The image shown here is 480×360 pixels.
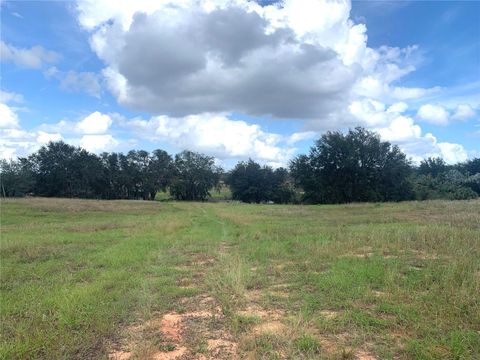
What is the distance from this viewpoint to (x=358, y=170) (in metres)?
67.7

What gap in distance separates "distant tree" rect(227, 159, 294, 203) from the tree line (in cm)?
23

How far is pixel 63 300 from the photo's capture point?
7.60 m

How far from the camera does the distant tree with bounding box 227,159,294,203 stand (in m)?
91.6

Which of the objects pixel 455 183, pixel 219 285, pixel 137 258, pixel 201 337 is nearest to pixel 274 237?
pixel 137 258

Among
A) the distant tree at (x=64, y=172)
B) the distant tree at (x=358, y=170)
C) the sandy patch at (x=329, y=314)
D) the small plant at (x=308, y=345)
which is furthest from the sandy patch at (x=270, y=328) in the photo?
the distant tree at (x=64, y=172)

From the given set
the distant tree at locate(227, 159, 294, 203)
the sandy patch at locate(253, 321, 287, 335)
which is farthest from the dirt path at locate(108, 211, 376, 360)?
the distant tree at locate(227, 159, 294, 203)

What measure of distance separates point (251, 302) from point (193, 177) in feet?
300

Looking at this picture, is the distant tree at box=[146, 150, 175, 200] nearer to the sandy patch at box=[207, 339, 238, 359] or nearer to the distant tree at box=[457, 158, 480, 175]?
the distant tree at box=[457, 158, 480, 175]

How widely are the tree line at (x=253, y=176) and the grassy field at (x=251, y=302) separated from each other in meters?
55.9

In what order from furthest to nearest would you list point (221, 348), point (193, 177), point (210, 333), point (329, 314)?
point (193, 177)
point (329, 314)
point (210, 333)
point (221, 348)

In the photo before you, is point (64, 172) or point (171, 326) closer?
point (171, 326)

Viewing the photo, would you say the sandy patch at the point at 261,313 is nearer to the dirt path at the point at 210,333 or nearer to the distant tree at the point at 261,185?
the dirt path at the point at 210,333

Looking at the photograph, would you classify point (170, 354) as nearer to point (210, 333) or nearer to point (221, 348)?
point (221, 348)

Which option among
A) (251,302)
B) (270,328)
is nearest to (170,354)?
(270,328)
